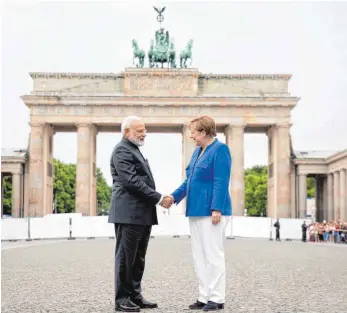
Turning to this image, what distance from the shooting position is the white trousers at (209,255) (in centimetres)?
1073

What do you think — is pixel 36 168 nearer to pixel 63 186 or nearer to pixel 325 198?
pixel 325 198

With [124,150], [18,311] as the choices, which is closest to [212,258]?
[124,150]

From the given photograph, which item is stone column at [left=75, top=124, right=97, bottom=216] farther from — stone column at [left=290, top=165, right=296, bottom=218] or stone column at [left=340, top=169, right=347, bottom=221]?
stone column at [left=340, top=169, right=347, bottom=221]

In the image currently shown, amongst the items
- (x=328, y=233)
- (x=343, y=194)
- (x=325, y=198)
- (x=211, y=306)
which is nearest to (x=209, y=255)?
(x=211, y=306)

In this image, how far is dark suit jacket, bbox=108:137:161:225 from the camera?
10695mm

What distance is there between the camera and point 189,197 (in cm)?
1095

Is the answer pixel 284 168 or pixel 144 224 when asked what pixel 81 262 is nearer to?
pixel 144 224

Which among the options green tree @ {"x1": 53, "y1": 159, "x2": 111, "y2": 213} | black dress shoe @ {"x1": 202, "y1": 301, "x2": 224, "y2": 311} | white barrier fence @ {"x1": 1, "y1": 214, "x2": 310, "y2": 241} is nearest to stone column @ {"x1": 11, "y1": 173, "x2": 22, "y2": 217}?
white barrier fence @ {"x1": 1, "y1": 214, "x2": 310, "y2": 241}

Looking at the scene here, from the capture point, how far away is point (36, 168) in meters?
77.0

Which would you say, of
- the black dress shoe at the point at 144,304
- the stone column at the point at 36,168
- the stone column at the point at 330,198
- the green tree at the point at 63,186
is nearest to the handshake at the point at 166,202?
the black dress shoe at the point at 144,304

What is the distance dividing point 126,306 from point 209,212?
1.66 metres

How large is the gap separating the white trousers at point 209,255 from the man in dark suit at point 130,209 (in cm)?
59

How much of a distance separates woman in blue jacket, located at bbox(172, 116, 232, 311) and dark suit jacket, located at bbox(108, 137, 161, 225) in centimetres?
56

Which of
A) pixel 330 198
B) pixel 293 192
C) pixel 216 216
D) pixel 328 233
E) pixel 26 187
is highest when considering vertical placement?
pixel 26 187
